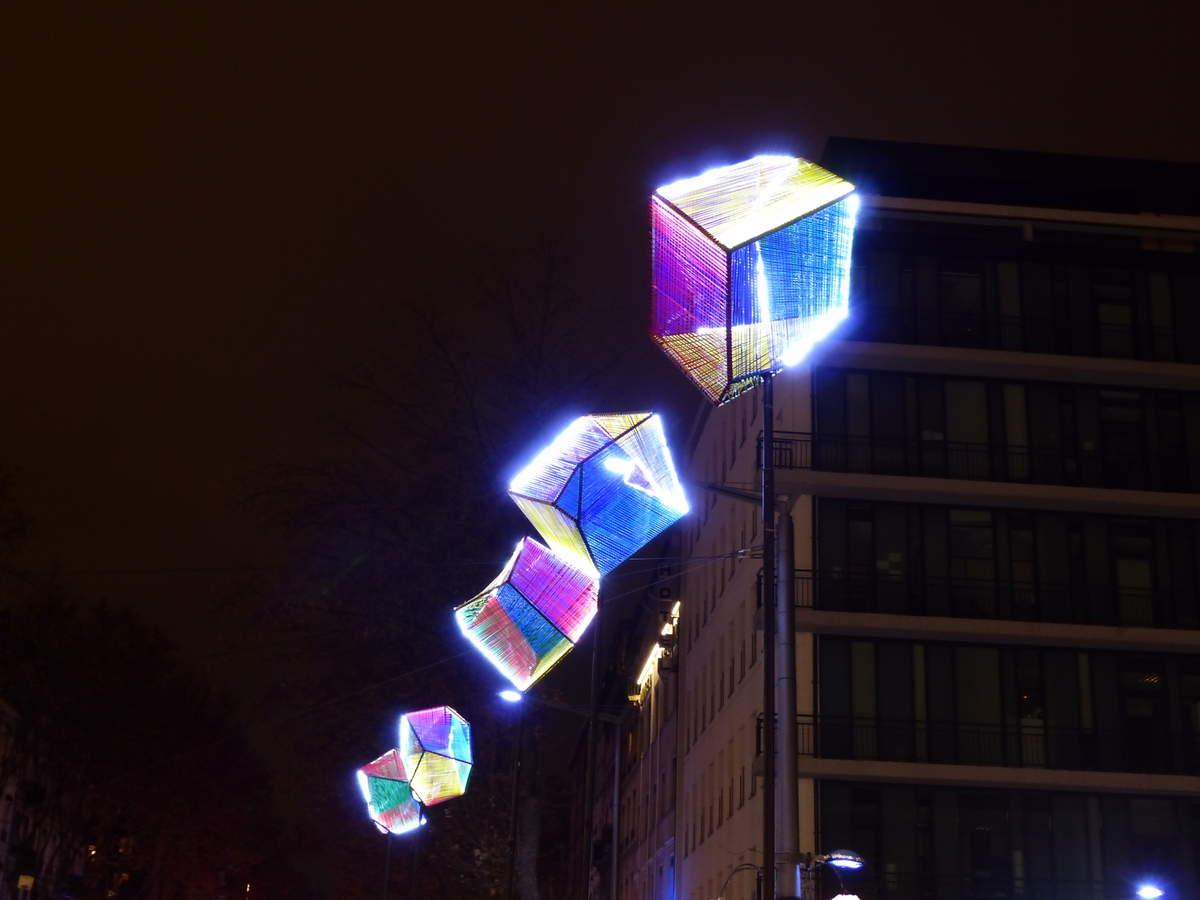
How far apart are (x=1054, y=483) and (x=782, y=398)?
271 inches

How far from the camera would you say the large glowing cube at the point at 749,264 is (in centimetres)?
1039

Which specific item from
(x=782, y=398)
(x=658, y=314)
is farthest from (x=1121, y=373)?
(x=658, y=314)

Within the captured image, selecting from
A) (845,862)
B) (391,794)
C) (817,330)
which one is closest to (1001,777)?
(391,794)

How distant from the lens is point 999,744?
38.7 metres

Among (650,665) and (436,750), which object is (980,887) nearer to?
(436,750)

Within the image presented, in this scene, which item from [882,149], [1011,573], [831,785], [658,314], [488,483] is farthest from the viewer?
[882,149]

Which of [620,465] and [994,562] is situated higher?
[994,562]

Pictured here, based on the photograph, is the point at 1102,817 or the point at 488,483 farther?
the point at 1102,817

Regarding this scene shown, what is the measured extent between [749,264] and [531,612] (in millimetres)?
6002

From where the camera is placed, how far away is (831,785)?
3781cm

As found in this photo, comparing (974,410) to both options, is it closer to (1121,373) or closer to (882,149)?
(1121,373)

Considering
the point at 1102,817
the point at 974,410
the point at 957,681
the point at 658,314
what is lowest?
the point at 658,314

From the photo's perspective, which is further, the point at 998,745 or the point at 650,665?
the point at 650,665

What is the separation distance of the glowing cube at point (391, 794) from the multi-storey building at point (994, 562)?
1264 cm
